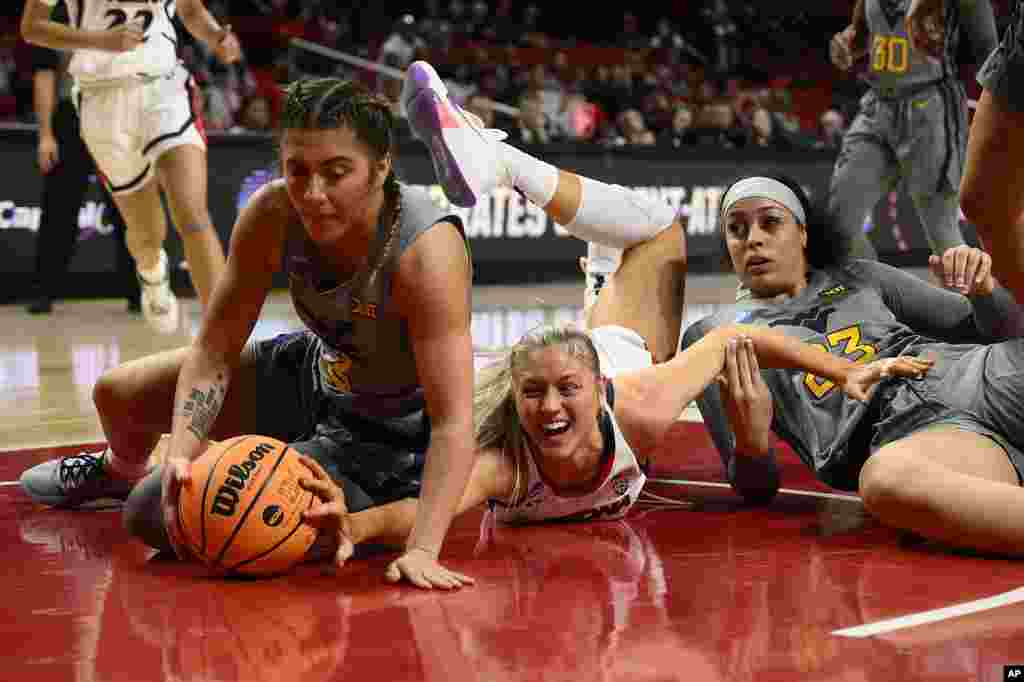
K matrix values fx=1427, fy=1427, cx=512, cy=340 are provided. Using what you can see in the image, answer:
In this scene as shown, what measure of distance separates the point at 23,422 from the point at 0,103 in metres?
7.57

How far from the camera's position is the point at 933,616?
9.29 ft

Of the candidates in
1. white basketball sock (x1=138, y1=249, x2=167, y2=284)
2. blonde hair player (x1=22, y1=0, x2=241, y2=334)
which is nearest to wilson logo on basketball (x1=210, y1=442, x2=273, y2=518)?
blonde hair player (x1=22, y1=0, x2=241, y2=334)

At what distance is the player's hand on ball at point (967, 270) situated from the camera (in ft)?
13.1

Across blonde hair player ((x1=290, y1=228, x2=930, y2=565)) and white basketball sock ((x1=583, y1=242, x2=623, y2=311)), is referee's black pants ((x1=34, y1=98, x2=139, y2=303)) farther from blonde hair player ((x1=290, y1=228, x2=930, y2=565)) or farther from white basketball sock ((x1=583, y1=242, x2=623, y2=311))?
blonde hair player ((x1=290, y1=228, x2=930, y2=565))

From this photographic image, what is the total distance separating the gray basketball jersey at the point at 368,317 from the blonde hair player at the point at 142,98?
2.34 m

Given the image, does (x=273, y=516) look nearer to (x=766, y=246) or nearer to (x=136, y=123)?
(x=766, y=246)

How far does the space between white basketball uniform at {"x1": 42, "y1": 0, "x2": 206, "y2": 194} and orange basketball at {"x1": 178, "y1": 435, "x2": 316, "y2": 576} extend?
3.00 metres

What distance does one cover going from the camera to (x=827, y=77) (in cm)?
2238

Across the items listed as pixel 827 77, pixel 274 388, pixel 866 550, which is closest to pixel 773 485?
pixel 866 550

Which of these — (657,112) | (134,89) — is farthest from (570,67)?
(134,89)

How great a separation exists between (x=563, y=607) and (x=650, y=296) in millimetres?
1794

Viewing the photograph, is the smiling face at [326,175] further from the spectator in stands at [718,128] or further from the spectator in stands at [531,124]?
the spectator in stands at [718,128]

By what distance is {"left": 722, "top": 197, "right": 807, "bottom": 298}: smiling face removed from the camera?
4359mm

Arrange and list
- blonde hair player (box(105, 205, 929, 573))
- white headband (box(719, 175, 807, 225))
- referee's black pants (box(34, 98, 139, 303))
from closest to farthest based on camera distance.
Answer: blonde hair player (box(105, 205, 929, 573))
white headband (box(719, 175, 807, 225))
referee's black pants (box(34, 98, 139, 303))
